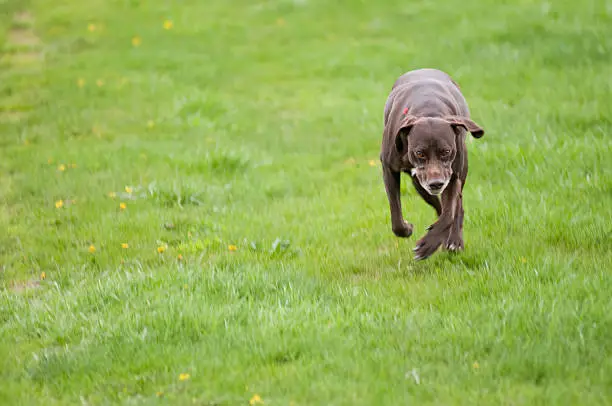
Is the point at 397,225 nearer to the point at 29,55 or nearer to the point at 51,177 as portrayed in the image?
the point at 51,177

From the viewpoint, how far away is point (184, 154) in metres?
10.1

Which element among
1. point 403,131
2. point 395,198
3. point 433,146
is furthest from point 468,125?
point 395,198

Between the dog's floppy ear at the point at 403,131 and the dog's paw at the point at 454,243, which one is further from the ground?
the dog's floppy ear at the point at 403,131

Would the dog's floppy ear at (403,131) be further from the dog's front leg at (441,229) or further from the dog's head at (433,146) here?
the dog's front leg at (441,229)

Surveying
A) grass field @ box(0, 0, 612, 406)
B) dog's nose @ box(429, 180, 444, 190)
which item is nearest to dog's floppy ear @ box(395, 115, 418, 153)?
dog's nose @ box(429, 180, 444, 190)

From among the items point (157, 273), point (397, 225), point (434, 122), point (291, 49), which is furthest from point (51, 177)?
point (291, 49)

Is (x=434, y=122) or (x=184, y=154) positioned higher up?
(x=434, y=122)

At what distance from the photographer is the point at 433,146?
19.4 ft

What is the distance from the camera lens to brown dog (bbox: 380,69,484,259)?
591 cm

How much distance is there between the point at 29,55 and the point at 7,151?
5103 millimetres

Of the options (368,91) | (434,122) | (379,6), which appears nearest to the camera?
(434,122)

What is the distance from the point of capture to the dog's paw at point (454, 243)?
660 centimetres

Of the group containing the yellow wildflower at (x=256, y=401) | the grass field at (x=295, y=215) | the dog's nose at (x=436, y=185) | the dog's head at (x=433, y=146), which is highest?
the dog's head at (x=433, y=146)

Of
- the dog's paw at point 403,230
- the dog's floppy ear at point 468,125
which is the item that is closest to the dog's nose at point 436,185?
the dog's floppy ear at point 468,125
